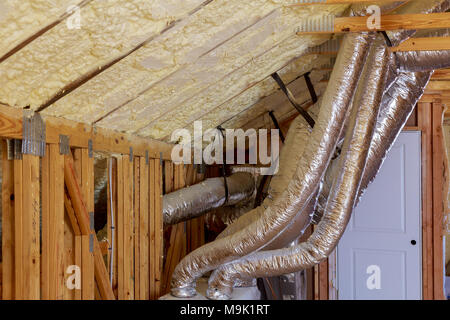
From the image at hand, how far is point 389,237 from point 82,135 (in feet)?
10.7

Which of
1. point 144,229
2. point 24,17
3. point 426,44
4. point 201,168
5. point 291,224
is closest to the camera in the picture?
point 24,17

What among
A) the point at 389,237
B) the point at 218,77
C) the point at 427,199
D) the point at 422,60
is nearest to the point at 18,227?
the point at 218,77

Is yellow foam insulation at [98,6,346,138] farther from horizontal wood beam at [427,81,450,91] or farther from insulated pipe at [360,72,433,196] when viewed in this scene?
horizontal wood beam at [427,81,450,91]

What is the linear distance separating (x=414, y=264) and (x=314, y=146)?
94.1 inches

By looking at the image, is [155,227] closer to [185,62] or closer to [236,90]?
[236,90]

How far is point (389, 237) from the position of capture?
4637 millimetres

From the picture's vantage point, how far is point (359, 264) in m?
4.75

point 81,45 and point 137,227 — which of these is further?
point 137,227

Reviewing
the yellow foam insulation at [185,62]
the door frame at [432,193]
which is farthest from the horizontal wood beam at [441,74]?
the yellow foam insulation at [185,62]

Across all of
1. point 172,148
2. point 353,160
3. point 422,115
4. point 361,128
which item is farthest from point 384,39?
point 422,115

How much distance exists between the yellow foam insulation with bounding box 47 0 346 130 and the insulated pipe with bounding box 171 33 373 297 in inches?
11.3

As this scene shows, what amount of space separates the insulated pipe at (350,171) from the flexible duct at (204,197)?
101 centimetres

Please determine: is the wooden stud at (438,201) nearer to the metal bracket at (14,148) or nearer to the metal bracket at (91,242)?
the metal bracket at (91,242)

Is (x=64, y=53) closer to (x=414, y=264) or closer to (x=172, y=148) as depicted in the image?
(x=172, y=148)
